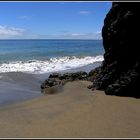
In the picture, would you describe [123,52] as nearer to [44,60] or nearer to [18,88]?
[18,88]

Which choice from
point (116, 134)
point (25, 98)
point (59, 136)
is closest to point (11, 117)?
point (59, 136)

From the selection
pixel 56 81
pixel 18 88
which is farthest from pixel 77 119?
pixel 56 81

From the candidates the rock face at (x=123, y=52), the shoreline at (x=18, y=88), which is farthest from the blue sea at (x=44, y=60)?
the rock face at (x=123, y=52)

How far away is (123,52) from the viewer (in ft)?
21.5

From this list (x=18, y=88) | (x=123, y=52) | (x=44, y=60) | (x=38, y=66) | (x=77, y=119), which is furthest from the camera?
(x=44, y=60)

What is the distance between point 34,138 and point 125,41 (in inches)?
129

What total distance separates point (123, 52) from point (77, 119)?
89.4 inches

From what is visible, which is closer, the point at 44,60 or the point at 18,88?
the point at 18,88

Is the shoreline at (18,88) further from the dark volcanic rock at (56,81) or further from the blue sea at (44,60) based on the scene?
the blue sea at (44,60)

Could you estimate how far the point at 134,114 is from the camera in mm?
5117

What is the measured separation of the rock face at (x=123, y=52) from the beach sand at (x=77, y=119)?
313 mm

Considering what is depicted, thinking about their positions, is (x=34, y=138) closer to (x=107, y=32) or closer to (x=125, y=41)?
(x=125, y=41)

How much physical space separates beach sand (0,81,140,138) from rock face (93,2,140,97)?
1.03 feet

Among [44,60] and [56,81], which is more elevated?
[44,60]
